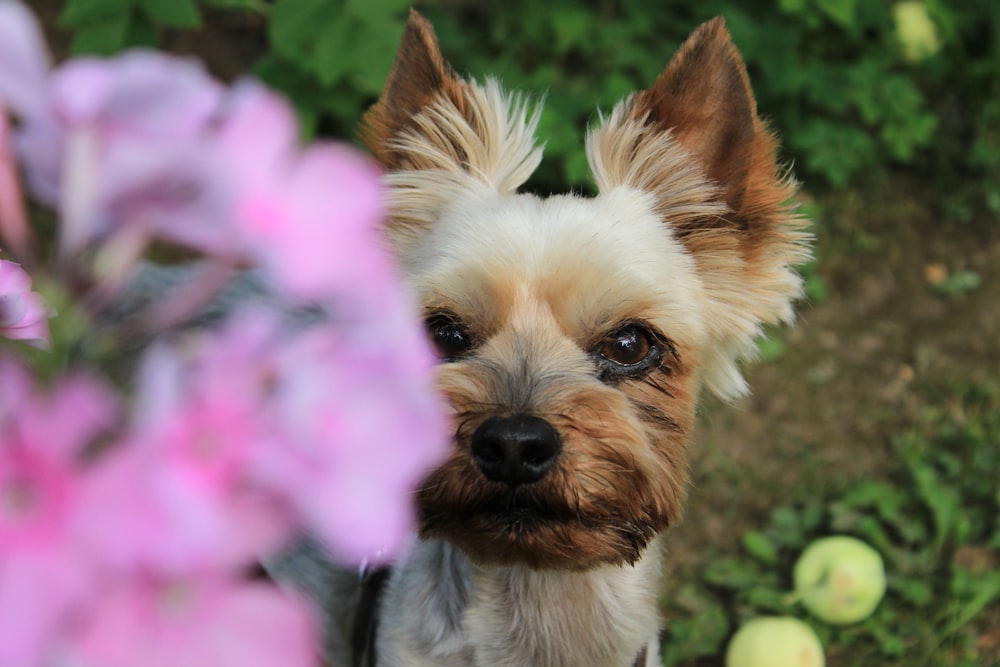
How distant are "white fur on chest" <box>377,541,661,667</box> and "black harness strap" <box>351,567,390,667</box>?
103mm

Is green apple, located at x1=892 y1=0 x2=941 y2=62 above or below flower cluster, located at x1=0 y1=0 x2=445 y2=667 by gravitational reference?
above

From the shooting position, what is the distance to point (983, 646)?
2.54 metres

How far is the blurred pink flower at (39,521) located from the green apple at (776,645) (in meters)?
2.28

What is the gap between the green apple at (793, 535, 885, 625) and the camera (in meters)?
2.47

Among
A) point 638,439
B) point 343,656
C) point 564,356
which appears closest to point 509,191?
point 564,356

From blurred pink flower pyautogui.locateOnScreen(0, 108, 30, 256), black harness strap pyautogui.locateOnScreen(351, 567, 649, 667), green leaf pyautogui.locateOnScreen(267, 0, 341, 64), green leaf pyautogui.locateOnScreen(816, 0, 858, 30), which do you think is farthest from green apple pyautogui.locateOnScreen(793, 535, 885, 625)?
blurred pink flower pyautogui.locateOnScreen(0, 108, 30, 256)

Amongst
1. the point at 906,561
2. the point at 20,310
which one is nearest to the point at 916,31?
the point at 906,561

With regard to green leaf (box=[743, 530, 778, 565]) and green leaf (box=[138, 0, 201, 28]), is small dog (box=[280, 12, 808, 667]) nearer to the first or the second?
green leaf (box=[743, 530, 778, 565])

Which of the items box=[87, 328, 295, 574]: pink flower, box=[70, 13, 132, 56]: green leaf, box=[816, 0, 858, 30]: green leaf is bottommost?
box=[70, 13, 132, 56]: green leaf

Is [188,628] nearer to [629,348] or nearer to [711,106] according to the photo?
[629,348]

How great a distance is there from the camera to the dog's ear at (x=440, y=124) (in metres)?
1.81

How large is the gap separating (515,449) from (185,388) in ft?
3.55

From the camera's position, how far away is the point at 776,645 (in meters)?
2.33

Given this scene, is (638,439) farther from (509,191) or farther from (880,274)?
(880,274)
